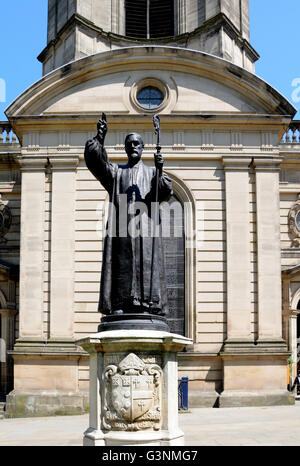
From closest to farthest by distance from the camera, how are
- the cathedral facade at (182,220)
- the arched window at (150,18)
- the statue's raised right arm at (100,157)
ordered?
the statue's raised right arm at (100,157)
the cathedral facade at (182,220)
the arched window at (150,18)

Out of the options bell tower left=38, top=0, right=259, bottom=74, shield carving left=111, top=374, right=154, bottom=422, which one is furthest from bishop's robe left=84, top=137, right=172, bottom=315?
bell tower left=38, top=0, right=259, bottom=74

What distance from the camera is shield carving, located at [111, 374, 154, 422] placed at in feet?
31.2

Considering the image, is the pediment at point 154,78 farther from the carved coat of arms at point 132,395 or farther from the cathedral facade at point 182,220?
the carved coat of arms at point 132,395

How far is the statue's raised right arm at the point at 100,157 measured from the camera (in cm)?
1039

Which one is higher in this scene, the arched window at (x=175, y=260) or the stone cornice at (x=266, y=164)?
the stone cornice at (x=266, y=164)

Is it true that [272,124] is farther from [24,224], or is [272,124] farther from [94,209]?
[24,224]

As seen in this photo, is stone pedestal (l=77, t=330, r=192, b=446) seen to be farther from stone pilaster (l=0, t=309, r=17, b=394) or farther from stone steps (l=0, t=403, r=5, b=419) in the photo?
stone pilaster (l=0, t=309, r=17, b=394)

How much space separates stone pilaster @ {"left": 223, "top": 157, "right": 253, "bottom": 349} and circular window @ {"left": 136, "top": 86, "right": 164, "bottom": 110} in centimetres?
333

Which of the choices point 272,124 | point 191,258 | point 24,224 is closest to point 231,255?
point 191,258

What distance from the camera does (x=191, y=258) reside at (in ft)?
80.2

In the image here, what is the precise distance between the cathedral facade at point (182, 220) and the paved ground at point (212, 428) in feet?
5.82

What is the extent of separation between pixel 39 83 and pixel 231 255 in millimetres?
9148

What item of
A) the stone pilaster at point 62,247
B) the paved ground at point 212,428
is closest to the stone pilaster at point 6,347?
the stone pilaster at point 62,247

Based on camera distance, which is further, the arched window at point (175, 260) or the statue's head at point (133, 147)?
the arched window at point (175, 260)
